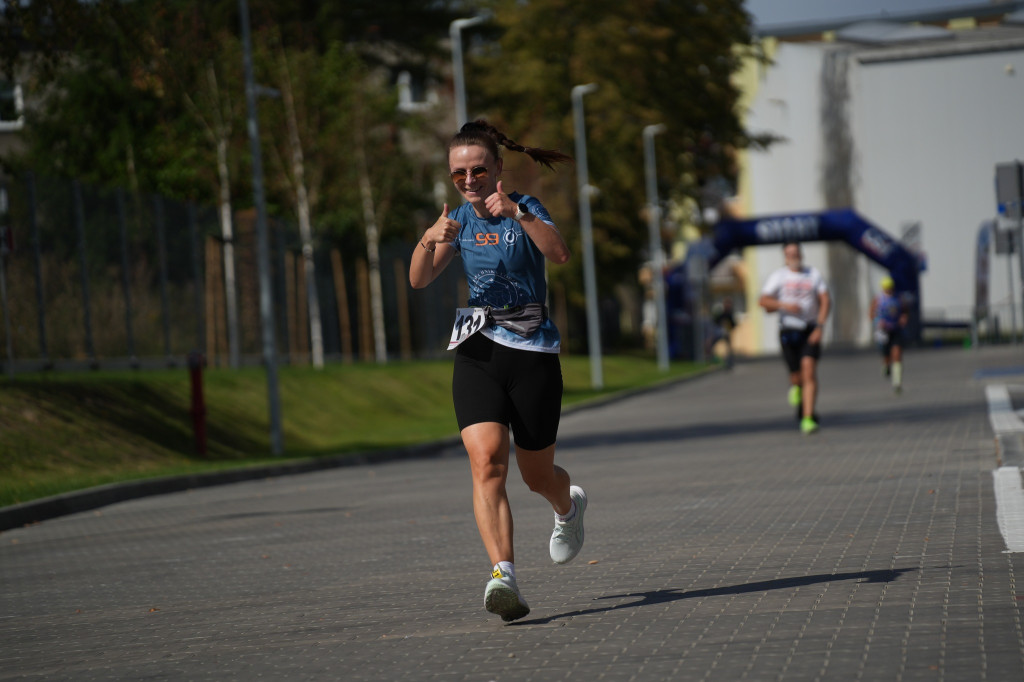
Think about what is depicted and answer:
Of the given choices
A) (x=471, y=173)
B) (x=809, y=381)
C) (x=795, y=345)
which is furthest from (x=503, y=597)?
(x=795, y=345)

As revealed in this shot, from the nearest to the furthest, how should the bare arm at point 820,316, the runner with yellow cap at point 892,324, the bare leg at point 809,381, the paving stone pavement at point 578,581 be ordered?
the paving stone pavement at point 578,581 < the bare leg at point 809,381 < the bare arm at point 820,316 < the runner with yellow cap at point 892,324

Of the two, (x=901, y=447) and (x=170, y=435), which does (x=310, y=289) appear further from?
(x=901, y=447)

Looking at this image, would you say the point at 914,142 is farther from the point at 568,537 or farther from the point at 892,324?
the point at 568,537

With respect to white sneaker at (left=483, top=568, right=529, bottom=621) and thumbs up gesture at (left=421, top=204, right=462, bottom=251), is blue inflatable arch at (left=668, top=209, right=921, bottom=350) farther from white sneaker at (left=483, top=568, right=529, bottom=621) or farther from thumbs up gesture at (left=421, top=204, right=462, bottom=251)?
white sneaker at (left=483, top=568, right=529, bottom=621)

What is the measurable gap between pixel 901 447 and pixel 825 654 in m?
9.10

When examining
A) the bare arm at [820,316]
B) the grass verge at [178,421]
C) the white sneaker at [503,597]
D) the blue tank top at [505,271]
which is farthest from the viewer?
the grass verge at [178,421]

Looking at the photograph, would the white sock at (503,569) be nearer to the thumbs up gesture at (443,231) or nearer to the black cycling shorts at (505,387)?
the black cycling shorts at (505,387)

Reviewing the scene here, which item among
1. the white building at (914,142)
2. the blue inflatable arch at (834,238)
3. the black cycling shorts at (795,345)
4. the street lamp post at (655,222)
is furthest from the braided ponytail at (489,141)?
the white building at (914,142)

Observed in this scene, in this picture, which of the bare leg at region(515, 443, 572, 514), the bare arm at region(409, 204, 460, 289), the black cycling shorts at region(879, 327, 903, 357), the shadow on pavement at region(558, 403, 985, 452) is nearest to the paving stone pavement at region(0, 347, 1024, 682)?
the bare leg at region(515, 443, 572, 514)

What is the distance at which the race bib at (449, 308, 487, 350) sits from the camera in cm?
647

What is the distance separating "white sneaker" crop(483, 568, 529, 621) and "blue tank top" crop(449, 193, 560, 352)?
930mm

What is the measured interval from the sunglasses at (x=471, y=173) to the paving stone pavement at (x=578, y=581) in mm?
1780

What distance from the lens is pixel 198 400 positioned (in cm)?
1952

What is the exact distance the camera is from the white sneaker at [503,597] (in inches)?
244
